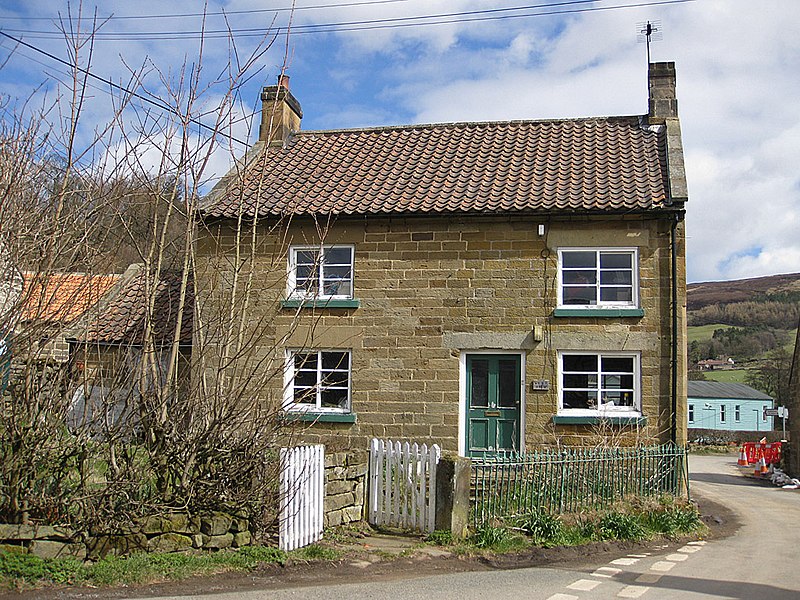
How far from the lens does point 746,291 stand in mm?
160125

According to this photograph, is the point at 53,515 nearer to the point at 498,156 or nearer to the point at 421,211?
the point at 421,211

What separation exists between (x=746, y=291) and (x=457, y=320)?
519 feet

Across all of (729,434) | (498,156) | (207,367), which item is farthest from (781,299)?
(207,367)

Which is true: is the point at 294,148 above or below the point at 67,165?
above

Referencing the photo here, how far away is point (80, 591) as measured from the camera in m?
8.00

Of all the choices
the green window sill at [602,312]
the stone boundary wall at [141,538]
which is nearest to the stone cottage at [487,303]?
the green window sill at [602,312]

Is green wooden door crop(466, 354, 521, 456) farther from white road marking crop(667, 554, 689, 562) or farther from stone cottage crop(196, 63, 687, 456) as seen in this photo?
white road marking crop(667, 554, 689, 562)

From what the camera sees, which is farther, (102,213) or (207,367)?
(207,367)

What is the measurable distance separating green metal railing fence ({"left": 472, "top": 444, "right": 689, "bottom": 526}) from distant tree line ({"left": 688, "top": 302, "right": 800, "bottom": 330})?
119032 millimetres

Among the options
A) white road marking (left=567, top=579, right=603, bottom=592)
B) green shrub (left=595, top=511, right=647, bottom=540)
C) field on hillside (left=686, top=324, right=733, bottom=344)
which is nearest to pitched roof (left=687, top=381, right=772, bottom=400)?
field on hillside (left=686, top=324, right=733, bottom=344)

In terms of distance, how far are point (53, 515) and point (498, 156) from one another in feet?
40.9

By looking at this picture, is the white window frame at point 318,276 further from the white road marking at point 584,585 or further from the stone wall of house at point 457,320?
the white road marking at point 584,585

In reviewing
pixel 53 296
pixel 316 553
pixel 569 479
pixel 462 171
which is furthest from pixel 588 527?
pixel 462 171

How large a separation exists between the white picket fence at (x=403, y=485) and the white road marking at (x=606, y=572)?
7.51 ft
